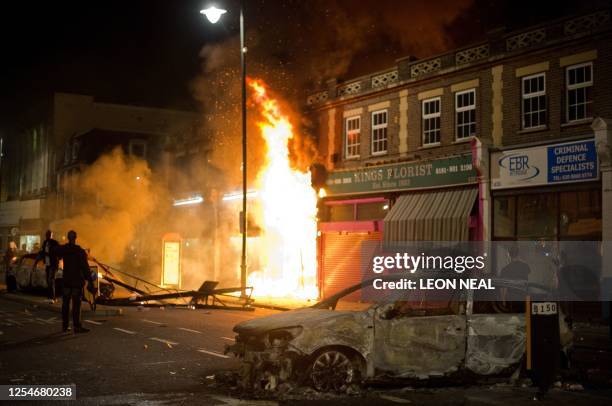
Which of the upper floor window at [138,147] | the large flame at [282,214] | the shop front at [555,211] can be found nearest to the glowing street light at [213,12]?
the large flame at [282,214]

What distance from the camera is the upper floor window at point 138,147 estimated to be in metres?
44.8

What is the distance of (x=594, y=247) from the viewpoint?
16.6 m

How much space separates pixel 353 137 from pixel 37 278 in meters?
12.0

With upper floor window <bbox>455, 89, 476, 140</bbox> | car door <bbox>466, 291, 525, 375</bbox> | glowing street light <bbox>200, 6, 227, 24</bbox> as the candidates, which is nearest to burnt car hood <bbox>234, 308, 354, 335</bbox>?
car door <bbox>466, 291, 525, 375</bbox>

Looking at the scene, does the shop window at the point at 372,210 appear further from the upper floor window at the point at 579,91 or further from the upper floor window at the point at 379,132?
the upper floor window at the point at 579,91

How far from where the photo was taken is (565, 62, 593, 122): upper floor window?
671 inches

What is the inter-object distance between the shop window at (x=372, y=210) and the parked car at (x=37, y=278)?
9102 mm

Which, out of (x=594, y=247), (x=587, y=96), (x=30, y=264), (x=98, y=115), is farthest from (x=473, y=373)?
(x=98, y=115)

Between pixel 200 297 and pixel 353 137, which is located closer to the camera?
pixel 200 297

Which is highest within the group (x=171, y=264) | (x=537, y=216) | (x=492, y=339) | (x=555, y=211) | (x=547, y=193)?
(x=547, y=193)

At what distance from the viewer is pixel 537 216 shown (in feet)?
59.1

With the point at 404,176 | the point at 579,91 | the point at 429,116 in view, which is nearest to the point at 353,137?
the point at 404,176

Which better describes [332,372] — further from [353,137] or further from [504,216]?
[353,137]

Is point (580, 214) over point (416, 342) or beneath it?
over
